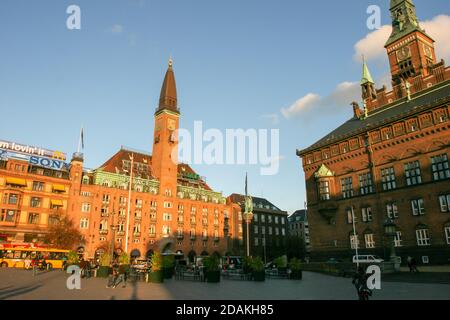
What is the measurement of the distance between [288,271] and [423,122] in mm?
27598

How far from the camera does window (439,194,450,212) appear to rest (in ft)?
130

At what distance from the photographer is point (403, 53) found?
6109 centimetres

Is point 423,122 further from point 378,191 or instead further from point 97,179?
point 97,179

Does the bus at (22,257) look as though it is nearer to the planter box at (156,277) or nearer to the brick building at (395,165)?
the planter box at (156,277)

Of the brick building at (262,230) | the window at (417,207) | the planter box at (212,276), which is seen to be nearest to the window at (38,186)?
the brick building at (262,230)

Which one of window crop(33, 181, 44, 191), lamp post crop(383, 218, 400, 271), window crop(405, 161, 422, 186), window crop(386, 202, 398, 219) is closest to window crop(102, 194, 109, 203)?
window crop(33, 181, 44, 191)

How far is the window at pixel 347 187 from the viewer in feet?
170

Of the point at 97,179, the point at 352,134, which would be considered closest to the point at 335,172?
the point at 352,134

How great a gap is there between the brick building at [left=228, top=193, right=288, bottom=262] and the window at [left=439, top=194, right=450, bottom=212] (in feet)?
192

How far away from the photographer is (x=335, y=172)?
54719 millimetres

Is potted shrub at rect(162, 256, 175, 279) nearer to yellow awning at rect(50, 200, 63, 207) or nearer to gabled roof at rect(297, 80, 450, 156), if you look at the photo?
gabled roof at rect(297, 80, 450, 156)

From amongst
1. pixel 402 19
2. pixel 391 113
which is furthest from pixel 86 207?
pixel 402 19

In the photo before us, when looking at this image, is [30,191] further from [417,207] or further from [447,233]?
[447,233]

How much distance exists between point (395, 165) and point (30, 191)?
63.5m
